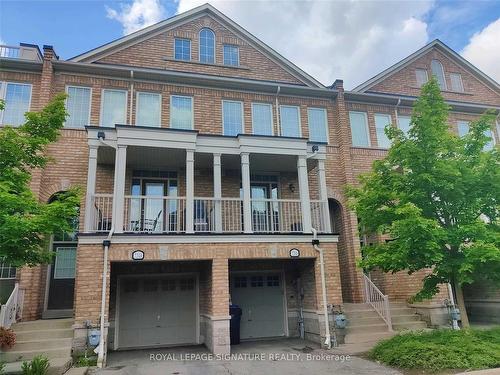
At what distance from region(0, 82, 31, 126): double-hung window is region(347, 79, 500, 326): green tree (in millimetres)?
10489

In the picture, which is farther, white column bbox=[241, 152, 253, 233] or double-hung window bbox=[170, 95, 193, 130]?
double-hung window bbox=[170, 95, 193, 130]

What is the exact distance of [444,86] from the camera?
16.8 meters

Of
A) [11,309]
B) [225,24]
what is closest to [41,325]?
[11,309]

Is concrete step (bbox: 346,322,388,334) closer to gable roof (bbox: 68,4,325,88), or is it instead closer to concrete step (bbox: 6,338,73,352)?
concrete step (bbox: 6,338,73,352)

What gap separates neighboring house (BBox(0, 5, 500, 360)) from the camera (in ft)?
32.4

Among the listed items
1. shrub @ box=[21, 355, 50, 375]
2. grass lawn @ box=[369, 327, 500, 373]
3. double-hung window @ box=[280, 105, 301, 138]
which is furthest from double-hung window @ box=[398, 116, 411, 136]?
shrub @ box=[21, 355, 50, 375]

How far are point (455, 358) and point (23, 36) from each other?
1512cm

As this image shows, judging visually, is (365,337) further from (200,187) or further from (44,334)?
(44,334)

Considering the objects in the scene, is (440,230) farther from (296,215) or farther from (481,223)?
(296,215)

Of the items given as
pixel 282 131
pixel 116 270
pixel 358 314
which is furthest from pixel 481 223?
pixel 116 270

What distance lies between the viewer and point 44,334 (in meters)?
9.03

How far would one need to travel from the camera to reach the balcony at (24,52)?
12320 mm

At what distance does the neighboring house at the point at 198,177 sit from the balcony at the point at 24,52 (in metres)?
0.07

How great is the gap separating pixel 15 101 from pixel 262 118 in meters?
8.19
